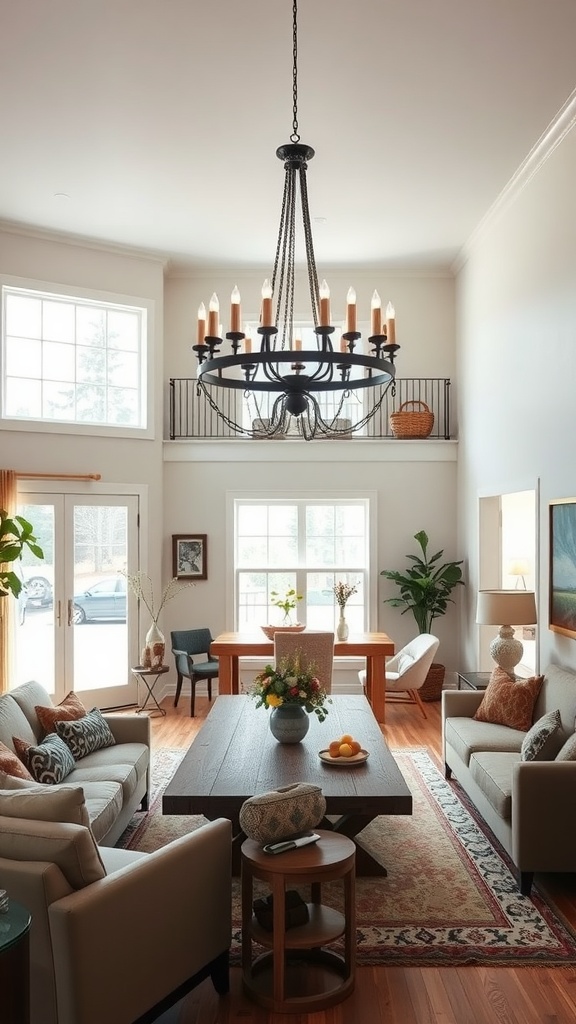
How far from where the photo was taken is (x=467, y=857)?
14.6 ft

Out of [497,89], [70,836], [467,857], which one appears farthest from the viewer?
[497,89]

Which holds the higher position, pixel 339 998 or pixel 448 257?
pixel 448 257

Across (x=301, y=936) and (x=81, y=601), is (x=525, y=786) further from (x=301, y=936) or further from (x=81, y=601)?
(x=81, y=601)

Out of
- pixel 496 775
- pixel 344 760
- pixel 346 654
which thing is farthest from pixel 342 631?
pixel 344 760

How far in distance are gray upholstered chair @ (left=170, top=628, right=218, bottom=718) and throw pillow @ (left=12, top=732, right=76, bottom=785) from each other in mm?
3353

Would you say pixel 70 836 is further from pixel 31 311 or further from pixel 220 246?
pixel 220 246

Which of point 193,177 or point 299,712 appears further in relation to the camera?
point 193,177

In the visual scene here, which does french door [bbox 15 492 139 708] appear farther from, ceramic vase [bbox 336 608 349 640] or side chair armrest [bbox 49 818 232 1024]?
side chair armrest [bbox 49 818 232 1024]

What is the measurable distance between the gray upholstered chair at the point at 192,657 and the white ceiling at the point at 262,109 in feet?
12.9

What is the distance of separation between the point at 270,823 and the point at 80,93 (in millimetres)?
4536

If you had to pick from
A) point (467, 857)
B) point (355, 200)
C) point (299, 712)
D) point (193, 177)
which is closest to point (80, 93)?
point (193, 177)

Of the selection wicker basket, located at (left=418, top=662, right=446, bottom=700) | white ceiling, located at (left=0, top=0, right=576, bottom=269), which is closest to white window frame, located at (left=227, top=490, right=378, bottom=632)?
wicker basket, located at (left=418, top=662, right=446, bottom=700)

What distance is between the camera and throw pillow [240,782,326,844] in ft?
10.2

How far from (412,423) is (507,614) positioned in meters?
3.27
